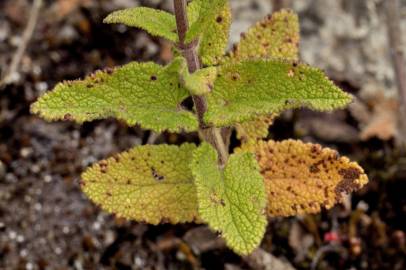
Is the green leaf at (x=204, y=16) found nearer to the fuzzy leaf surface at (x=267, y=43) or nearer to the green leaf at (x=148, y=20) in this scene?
the green leaf at (x=148, y=20)

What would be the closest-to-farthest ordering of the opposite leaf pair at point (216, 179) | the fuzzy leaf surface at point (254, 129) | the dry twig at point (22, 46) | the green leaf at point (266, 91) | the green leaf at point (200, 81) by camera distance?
the green leaf at point (200, 81)
the green leaf at point (266, 91)
the opposite leaf pair at point (216, 179)
the fuzzy leaf surface at point (254, 129)
the dry twig at point (22, 46)

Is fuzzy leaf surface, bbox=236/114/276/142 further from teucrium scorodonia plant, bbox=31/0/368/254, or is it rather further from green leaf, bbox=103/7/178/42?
green leaf, bbox=103/7/178/42

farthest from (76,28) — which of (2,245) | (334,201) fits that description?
(334,201)

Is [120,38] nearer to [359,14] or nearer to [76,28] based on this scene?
[76,28]

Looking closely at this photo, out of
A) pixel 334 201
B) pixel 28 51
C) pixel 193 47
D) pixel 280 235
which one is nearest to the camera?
pixel 193 47

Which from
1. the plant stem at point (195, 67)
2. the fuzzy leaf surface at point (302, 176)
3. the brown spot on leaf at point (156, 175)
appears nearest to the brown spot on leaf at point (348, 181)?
the fuzzy leaf surface at point (302, 176)

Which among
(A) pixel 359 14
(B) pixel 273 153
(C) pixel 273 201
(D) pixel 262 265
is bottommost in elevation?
(D) pixel 262 265

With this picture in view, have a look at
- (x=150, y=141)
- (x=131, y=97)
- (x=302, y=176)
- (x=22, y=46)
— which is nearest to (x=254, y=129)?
(x=302, y=176)
